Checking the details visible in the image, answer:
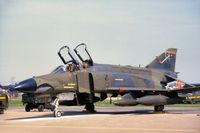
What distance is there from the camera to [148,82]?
2400 cm

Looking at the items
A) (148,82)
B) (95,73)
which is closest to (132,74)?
(148,82)

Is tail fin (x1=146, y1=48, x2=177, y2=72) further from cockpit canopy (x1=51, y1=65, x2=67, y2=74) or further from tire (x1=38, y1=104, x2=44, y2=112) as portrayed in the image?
cockpit canopy (x1=51, y1=65, x2=67, y2=74)

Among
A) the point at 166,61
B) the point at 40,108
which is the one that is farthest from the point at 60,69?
the point at 166,61

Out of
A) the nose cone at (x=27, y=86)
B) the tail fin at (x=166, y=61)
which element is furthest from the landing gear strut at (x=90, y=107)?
the tail fin at (x=166, y=61)

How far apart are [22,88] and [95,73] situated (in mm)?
4983

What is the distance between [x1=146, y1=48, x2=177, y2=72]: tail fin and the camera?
2741 centimetres

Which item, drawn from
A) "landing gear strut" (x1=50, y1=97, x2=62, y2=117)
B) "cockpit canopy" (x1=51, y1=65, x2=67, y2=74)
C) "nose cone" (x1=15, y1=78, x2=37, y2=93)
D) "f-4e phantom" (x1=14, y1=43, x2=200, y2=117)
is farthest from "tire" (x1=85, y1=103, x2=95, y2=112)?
"nose cone" (x1=15, y1=78, x2=37, y2=93)

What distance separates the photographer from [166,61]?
27547 mm

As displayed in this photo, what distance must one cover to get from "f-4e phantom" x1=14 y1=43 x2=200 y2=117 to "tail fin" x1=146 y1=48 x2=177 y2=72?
2.41 meters

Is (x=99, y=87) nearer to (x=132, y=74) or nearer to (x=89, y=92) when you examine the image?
(x=89, y=92)

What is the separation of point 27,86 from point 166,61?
13064 millimetres

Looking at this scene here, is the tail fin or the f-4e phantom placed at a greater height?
the tail fin

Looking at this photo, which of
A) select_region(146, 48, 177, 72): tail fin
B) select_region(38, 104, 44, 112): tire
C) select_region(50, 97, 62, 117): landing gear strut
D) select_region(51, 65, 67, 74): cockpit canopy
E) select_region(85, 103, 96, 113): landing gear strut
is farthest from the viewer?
select_region(146, 48, 177, 72): tail fin

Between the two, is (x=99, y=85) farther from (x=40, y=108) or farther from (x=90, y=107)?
(x=40, y=108)
